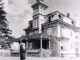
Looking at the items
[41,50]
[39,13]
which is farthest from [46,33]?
[41,50]

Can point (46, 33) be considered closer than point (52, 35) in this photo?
No

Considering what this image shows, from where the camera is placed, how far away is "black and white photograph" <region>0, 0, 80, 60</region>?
2179cm

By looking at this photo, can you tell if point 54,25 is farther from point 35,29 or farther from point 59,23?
point 35,29

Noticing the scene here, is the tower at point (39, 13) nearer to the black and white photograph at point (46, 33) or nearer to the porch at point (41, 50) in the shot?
the black and white photograph at point (46, 33)

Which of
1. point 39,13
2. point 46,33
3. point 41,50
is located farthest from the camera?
point 39,13

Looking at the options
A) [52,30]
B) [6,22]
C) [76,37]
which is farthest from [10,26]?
[76,37]

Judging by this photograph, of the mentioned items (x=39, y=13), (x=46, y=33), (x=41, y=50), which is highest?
(x=39, y=13)

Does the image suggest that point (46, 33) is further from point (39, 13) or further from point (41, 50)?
point (41, 50)

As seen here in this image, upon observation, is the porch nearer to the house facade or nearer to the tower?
the house facade

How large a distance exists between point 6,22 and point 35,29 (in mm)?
7933

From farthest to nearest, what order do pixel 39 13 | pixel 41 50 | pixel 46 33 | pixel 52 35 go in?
1. pixel 39 13
2. pixel 46 33
3. pixel 52 35
4. pixel 41 50

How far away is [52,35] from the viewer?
78.0ft

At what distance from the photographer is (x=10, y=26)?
1298 inches

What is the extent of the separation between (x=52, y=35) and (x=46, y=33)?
1.45 meters
